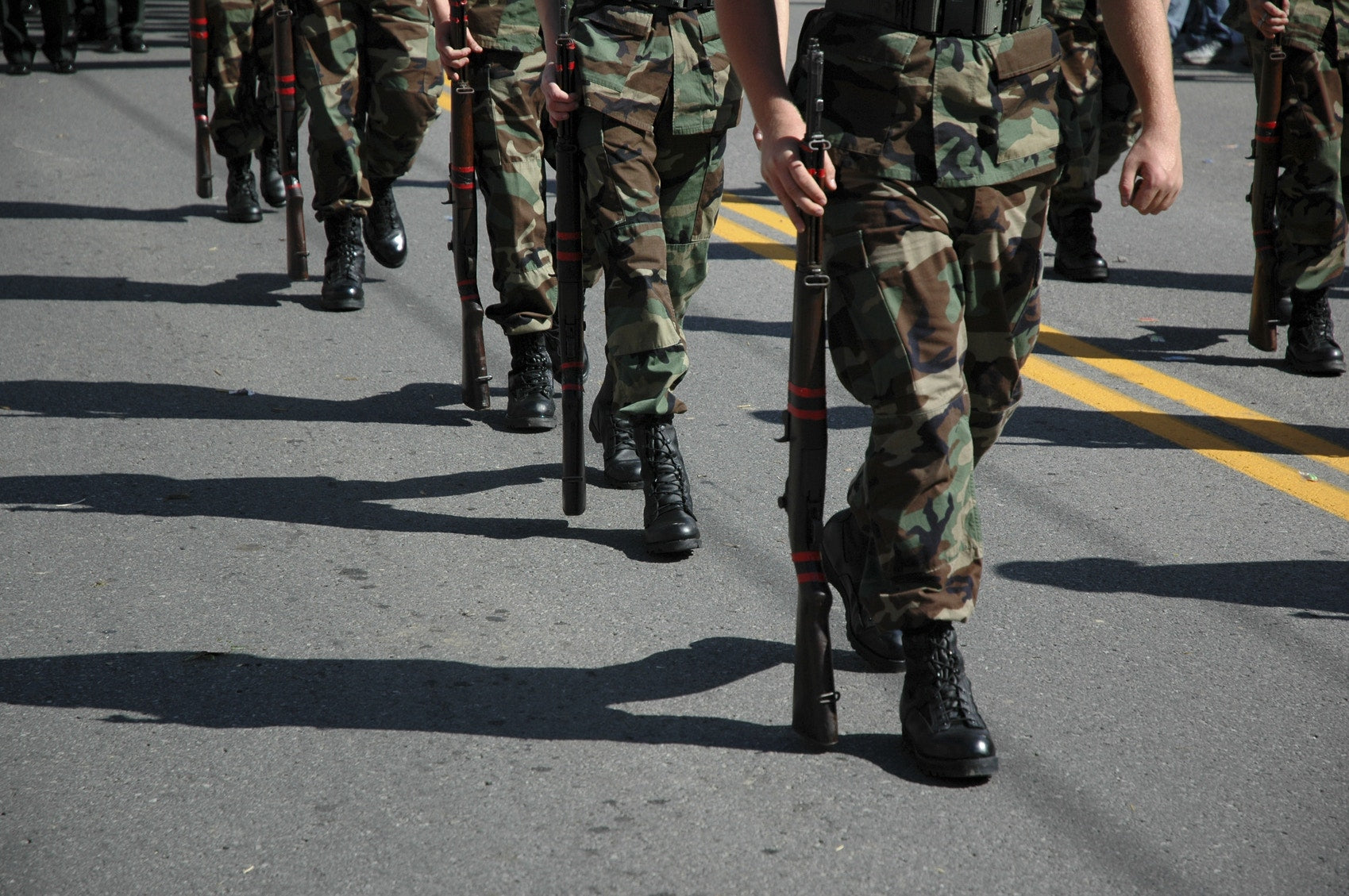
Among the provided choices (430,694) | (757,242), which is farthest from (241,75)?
(430,694)

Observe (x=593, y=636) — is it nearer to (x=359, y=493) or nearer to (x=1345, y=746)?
(x=359, y=493)

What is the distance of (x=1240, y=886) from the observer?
91.6 inches

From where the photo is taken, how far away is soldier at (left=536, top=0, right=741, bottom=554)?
11.5 ft

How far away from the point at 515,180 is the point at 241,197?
11.3 feet

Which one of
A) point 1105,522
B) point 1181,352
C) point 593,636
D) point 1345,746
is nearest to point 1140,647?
point 1345,746

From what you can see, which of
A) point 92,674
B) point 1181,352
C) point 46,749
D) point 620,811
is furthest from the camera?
point 1181,352

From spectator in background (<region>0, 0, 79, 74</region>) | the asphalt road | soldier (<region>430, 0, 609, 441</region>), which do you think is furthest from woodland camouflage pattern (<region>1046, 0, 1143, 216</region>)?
spectator in background (<region>0, 0, 79, 74</region>)

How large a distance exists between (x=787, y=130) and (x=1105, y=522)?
1.89 m

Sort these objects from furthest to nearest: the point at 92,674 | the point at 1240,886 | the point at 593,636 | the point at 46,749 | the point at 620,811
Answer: the point at 593,636 → the point at 92,674 → the point at 46,749 → the point at 620,811 → the point at 1240,886

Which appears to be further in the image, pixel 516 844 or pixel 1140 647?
pixel 1140 647

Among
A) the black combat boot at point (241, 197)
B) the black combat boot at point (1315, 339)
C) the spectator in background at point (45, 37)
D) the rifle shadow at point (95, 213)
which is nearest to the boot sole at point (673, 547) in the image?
the black combat boot at point (1315, 339)

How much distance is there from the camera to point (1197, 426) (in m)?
4.70

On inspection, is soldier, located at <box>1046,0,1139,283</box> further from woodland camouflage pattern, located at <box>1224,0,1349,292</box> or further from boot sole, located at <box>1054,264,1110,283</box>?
woodland camouflage pattern, located at <box>1224,0,1349,292</box>

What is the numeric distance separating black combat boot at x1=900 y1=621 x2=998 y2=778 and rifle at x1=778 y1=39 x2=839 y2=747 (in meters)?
0.16
